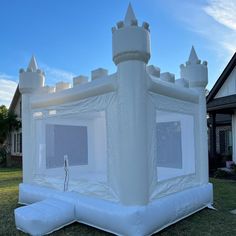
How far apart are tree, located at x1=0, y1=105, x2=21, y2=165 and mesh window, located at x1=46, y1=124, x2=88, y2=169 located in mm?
11541

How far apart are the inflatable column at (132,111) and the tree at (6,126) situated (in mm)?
15682

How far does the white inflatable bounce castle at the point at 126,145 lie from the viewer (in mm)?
4285

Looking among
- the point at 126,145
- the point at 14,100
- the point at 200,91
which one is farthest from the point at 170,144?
the point at 14,100

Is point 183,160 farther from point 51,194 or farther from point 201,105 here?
point 51,194

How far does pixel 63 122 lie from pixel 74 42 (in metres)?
3.09

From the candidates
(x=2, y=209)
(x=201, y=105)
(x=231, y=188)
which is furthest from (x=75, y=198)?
(x=231, y=188)

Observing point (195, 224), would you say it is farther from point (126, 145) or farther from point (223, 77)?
point (223, 77)

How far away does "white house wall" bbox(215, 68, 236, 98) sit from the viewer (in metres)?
12.3

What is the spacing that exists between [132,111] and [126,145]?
55 cm

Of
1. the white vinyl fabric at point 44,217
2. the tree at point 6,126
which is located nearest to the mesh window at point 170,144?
the white vinyl fabric at point 44,217

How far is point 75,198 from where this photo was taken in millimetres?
5227

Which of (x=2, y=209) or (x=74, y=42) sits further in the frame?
(x=74, y=42)

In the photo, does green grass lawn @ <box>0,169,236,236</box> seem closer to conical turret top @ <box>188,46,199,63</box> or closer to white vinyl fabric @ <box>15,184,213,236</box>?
white vinyl fabric @ <box>15,184,213,236</box>

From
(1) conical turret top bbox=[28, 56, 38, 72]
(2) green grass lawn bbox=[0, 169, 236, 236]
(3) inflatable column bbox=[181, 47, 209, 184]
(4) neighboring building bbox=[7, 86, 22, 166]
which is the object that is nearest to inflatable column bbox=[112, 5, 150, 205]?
(2) green grass lawn bbox=[0, 169, 236, 236]
